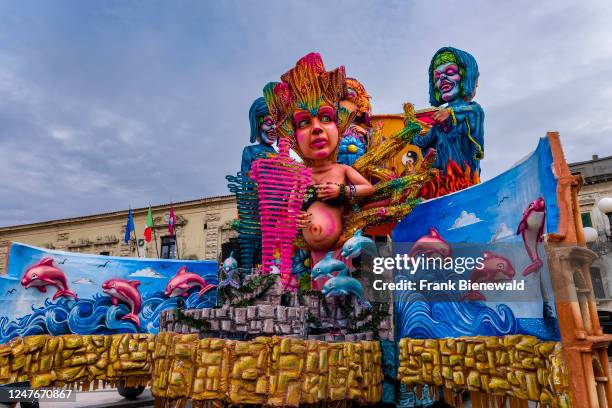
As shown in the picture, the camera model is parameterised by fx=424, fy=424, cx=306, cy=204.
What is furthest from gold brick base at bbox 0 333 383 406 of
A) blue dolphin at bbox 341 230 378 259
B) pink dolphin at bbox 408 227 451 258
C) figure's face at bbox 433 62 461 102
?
figure's face at bbox 433 62 461 102

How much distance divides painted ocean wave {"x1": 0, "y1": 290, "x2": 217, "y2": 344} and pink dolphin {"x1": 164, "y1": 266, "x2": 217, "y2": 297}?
1.60 feet

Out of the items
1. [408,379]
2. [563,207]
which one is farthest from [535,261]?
[408,379]

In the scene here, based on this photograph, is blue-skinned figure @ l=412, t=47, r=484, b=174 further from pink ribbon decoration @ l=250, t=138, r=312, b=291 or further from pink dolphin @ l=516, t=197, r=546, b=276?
pink dolphin @ l=516, t=197, r=546, b=276

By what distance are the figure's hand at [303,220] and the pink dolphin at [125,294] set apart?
544 cm

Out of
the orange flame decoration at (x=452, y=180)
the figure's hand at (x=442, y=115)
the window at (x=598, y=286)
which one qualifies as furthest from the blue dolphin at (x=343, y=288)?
the window at (x=598, y=286)

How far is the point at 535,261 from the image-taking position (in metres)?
5.45

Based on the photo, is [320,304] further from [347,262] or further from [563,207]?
[563,207]

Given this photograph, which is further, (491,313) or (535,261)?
(491,313)

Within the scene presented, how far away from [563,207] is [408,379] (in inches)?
145

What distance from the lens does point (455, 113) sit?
980 centimetres

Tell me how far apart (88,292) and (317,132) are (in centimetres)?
728

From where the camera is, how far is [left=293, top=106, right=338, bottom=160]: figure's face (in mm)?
9367

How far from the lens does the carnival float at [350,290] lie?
17.3ft

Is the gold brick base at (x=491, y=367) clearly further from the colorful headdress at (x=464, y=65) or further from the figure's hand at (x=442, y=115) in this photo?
the colorful headdress at (x=464, y=65)
